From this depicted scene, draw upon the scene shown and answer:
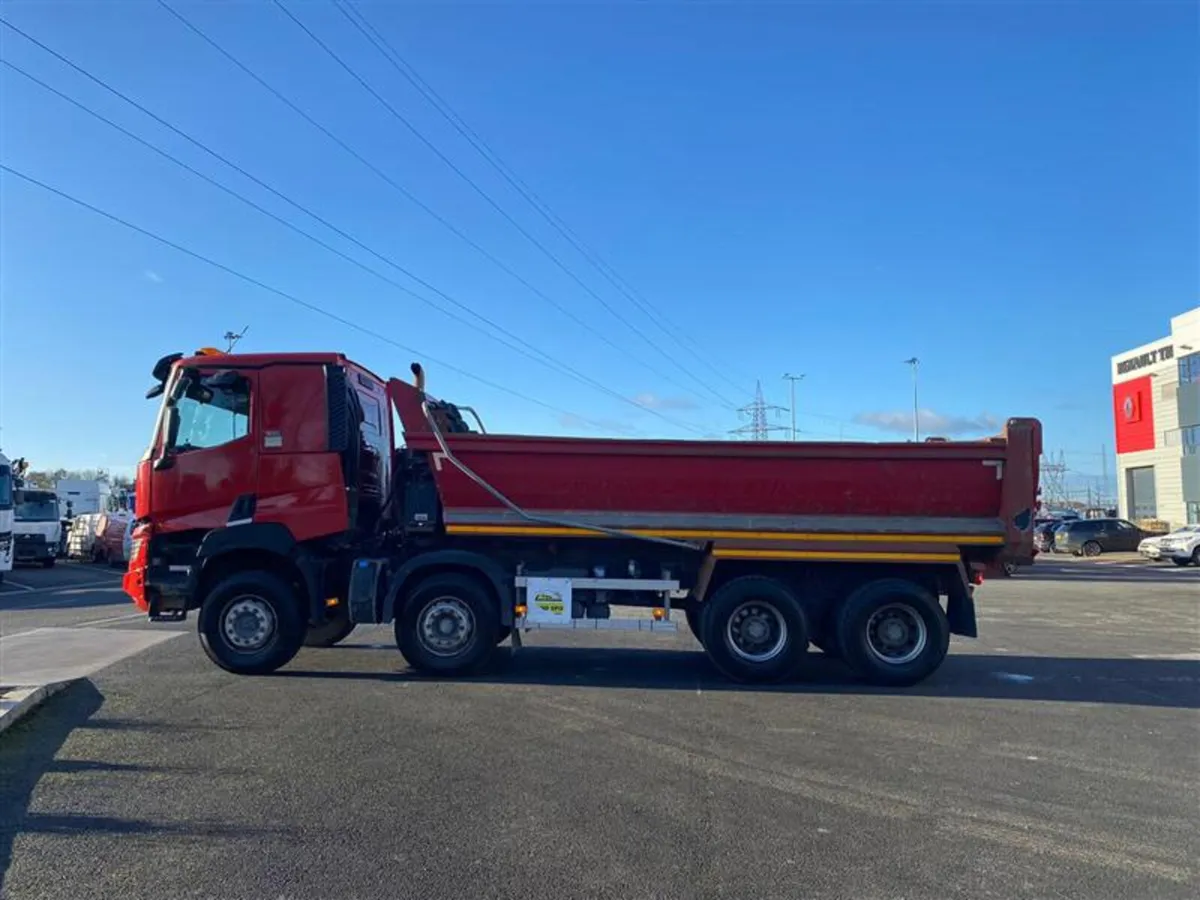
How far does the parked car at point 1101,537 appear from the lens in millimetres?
40125

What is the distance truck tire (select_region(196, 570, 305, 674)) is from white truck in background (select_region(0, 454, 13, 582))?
1833 cm

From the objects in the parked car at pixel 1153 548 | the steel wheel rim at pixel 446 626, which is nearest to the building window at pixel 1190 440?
the parked car at pixel 1153 548

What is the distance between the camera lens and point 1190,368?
156 ft

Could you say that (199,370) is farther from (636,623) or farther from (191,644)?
(636,623)

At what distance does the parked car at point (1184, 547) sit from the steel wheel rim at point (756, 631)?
29.7 metres

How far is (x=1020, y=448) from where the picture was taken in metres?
9.45

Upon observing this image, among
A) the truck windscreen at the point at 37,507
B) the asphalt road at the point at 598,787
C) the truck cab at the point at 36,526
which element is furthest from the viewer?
the truck cab at the point at 36,526

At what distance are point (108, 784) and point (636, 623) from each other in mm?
5402

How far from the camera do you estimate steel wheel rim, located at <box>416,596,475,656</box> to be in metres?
9.72

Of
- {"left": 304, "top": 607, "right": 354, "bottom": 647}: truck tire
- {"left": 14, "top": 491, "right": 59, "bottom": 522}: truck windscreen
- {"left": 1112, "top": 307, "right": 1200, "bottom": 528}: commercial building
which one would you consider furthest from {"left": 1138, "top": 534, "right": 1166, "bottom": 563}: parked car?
{"left": 14, "top": 491, "right": 59, "bottom": 522}: truck windscreen

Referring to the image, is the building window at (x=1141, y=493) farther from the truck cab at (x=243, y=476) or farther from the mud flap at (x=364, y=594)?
the truck cab at (x=243, y=476)

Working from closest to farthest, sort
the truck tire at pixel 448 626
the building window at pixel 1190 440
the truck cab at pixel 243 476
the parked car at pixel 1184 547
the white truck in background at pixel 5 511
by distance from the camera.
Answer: the truck tire at pixel 448 626 < the truck cab at pixel 243 476 < the white truck in background at pixel 5 511 < the parked car at pixel 1184 547 < the building window at pixel 1190 440

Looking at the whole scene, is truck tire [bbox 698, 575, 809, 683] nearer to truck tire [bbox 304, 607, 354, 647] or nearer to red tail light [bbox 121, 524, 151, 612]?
truck tire [bbox 304, 607, 354, 647]

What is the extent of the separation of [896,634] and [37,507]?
109 feet
